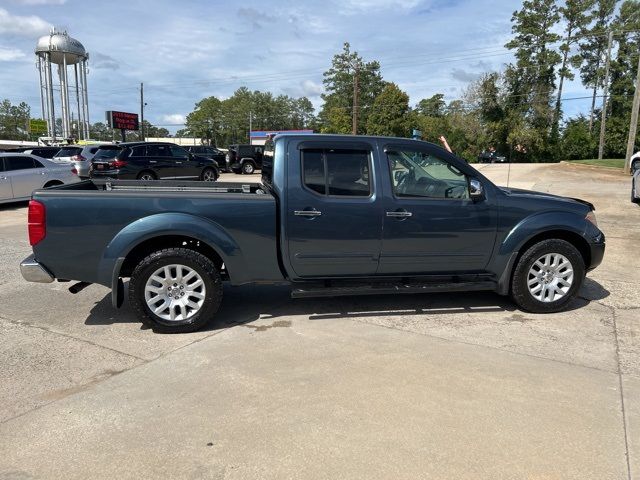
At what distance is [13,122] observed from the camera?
106 metres

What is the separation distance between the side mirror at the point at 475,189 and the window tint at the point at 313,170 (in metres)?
1.50

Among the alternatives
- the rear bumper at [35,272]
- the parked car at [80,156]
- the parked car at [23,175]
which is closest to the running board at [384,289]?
the rear bumper at [35,272]

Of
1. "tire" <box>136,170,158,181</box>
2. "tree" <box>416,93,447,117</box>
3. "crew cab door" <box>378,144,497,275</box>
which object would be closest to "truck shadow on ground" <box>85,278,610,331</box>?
"crew cab door" <box>378,144,497,275</box>

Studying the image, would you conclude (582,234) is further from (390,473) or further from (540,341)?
(390,473)

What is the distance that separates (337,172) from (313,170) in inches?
9.3

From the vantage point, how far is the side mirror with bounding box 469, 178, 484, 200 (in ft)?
16.4

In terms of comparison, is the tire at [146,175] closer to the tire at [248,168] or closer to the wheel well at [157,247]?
the tire at [248,168]


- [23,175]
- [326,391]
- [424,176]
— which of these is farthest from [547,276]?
[23,175]

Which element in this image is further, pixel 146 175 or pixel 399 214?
pixel 146 175

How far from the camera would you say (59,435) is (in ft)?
9.91

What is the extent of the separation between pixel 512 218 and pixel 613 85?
6165cm

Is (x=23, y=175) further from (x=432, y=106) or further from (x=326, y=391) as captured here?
(x=432, y=106)

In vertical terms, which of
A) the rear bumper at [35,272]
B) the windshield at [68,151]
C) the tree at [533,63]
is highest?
the tree at [533,63]

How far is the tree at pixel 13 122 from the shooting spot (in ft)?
343
